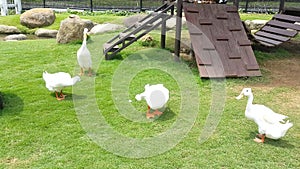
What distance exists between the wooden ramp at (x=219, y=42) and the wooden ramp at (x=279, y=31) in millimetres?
1556

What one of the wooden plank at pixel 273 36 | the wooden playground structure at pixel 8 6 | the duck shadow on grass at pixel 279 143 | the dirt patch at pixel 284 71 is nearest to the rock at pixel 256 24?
the wooden plank at pixel 273 36

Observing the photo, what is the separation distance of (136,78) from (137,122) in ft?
6.02

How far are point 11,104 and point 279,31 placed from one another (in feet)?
22.8

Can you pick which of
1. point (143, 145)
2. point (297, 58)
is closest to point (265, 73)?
point (297, 58)

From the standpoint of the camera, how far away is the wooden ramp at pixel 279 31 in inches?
323

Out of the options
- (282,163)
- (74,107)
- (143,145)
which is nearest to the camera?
(282,163)

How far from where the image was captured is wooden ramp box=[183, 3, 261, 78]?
623cm

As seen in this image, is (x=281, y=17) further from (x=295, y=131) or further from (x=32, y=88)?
(x=32, y=88)

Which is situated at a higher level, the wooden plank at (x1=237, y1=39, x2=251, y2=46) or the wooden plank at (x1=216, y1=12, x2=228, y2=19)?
the wooden plank at (x1=216, y1=12, x2=228, y2=19)

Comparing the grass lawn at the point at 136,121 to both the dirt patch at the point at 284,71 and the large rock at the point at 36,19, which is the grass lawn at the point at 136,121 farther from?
the large rock at the point at 36,19

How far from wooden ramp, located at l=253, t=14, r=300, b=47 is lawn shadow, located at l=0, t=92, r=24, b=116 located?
19.9ft

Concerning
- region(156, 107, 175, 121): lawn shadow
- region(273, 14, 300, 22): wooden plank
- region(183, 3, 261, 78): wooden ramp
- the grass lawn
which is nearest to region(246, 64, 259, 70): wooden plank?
region(183, 3, 261, 78): wooden ramp

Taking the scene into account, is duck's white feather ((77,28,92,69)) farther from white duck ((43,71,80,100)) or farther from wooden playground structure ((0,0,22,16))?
wooden playground structure ((0,0,22,16))

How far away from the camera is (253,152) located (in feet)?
11.9
